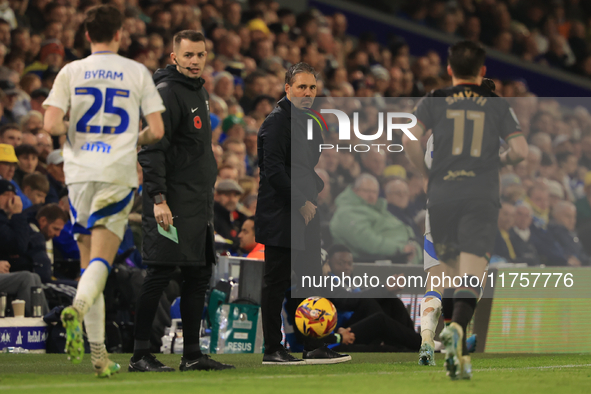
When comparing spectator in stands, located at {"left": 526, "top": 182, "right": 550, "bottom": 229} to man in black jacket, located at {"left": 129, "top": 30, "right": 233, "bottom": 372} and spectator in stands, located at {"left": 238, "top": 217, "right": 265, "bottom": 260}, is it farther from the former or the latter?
man in black jacket, located at {"left": 129, "top": 30, "right": 233, "bottom": 372}

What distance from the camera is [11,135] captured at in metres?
8.98

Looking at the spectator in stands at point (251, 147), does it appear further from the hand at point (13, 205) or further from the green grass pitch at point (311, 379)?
the green grass pitch at point (311, 379)

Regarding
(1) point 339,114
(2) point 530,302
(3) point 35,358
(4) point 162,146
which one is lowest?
(3) point 35,358

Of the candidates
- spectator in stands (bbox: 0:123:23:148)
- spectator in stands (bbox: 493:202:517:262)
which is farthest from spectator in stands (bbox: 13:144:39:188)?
spectator in stands (bbox: 493:202:517:262)

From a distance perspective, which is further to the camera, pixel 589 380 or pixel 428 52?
pixel 428 52

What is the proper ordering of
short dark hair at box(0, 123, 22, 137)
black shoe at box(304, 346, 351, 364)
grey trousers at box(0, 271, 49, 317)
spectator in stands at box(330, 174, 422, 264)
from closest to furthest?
black shoe at box(304, 346, 351, 364) < grey trousers at box(0, 271, 49, 317) < short dark hair at box(0, 123, 22, 137) < spectator in stands at box(330, 174, 422, 264)

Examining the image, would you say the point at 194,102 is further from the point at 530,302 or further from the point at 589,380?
the point at 530,302

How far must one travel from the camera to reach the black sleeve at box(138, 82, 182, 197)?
5086mm

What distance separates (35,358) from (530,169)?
8.93 m

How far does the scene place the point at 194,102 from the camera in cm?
538

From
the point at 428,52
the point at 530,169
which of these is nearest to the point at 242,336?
the point at 530,169

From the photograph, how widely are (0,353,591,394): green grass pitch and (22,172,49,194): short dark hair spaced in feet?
8.16

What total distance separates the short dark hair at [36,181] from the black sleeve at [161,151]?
3.79 meters

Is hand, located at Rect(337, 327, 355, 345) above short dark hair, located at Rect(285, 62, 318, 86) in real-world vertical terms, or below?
below
